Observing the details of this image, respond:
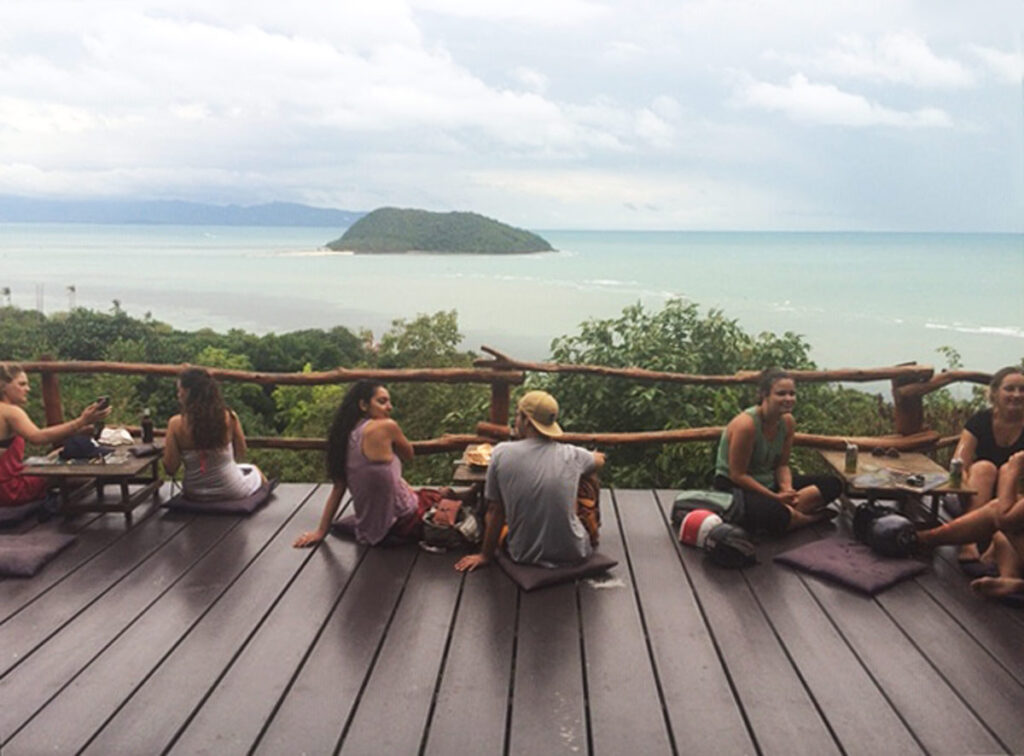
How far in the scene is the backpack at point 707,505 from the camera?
452cm

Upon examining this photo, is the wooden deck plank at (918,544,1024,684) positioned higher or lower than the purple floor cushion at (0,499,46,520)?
higher

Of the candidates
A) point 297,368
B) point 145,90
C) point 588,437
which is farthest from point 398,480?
point 145,90

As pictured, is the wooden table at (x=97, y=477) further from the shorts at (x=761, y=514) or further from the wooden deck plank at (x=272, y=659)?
the shorts at (x=761, y=514)

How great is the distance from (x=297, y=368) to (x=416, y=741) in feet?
76.7

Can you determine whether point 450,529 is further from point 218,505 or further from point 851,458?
point 851,458

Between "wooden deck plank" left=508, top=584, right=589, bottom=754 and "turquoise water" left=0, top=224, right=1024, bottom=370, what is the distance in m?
35.4

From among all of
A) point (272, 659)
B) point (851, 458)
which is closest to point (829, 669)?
point (851, 458)

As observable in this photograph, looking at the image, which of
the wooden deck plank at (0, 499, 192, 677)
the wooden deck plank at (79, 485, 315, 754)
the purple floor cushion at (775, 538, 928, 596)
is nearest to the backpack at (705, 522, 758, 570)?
the purple floor cushion at (775, 538, 928, 596)

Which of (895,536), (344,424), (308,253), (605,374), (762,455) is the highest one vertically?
(605,374)

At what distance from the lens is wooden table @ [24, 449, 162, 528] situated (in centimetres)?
458

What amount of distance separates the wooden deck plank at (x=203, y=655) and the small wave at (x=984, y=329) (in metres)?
51.0

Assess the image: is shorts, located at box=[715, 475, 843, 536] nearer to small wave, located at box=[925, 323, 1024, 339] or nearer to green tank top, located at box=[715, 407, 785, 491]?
green tank top, located at box=[715, 407, 785, 491]

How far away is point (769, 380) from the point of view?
4.57 metres

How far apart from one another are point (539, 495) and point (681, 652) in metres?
0.98
